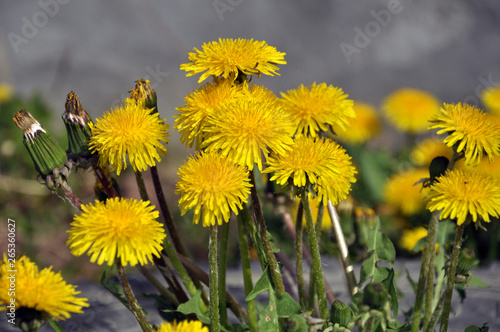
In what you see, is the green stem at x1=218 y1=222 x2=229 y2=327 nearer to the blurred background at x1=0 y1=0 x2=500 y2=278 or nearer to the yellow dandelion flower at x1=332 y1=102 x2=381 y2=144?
the yellow dandelion flower at x1=332 y1=102 x2=381 y2=144

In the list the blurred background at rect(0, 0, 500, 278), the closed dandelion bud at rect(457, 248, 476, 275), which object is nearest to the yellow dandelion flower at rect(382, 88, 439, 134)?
A: the blurred background at rect(0, 0, 500, 278)

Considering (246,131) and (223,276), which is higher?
(246,131)

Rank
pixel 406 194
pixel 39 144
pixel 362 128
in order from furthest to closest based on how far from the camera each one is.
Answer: pixel 362 128, pixel 406 194, pixel 39 144

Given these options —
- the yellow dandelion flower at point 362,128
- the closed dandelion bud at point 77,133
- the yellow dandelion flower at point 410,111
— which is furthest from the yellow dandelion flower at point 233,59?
the yellow dandelion flower at point 410,111

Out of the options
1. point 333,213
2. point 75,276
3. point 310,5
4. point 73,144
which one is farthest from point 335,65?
point 73,144

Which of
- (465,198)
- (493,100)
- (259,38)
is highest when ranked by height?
(259,38)

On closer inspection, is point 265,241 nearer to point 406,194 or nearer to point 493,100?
point 406,194

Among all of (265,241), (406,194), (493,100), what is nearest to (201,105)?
(265,241)
